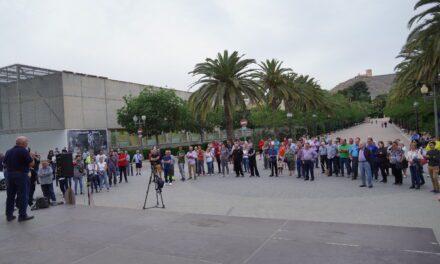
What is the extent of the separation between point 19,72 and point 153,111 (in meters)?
13.1

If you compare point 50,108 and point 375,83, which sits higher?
point 375,83

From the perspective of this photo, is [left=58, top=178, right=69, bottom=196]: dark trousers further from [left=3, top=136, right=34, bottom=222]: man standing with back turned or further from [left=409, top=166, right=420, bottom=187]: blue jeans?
[left=409, top=166, right=420, bottom=187]: blue jeans

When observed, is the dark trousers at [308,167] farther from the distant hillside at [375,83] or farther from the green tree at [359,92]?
the distant hillside at [375,83]

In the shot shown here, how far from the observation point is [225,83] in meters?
25.9

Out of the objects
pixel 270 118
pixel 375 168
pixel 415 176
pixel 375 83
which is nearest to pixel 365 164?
pixel 415 176

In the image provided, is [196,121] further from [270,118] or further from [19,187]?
[19,187]

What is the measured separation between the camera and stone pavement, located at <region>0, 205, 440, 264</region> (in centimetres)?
511

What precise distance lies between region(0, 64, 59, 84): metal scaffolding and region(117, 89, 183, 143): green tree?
8.44m

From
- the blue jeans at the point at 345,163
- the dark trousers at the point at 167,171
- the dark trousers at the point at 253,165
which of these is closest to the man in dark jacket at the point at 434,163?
the blue jeans at the point at 345,163

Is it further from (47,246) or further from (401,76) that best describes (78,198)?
(401,76)

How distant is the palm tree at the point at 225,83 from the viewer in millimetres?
25875

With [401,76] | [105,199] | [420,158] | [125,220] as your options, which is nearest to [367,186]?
[420,158]

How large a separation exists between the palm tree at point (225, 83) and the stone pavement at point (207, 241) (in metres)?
18.6

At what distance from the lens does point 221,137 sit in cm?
5941
